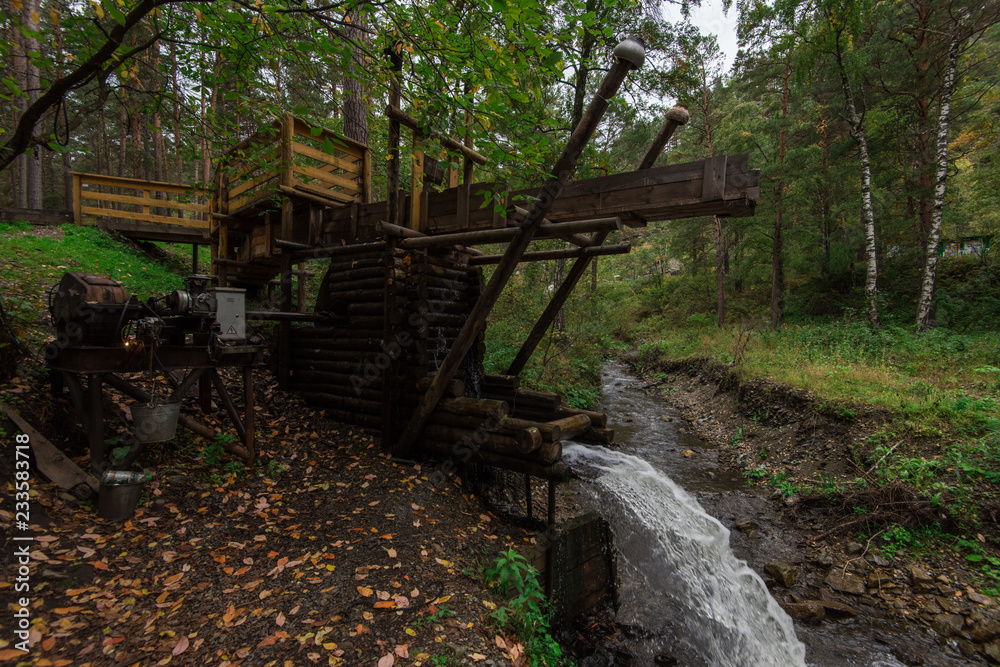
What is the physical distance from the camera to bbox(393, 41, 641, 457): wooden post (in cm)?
410

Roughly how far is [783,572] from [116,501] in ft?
26.4

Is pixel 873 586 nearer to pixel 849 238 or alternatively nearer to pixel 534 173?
pixel 534 173

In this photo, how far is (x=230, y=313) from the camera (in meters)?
5.32

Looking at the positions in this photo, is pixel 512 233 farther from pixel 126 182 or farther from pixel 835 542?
pixel 126 182

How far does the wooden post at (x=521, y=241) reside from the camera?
4100 mm

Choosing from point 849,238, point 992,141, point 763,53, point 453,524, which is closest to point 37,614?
point 453,524

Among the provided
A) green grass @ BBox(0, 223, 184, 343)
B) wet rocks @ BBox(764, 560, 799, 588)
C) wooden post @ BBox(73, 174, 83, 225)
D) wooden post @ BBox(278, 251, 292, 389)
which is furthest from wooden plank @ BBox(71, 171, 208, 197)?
wet rocks @ BBox(764, 560, 799, 588)

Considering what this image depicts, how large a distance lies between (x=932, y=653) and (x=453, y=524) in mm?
5575

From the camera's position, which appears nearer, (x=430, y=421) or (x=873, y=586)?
(x=873, y=586)

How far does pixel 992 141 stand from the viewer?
15406 millimetres

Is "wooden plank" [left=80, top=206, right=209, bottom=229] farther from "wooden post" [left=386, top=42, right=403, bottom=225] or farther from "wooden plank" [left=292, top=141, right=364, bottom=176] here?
"wooden post" [left=386, top=42, right=403, bottom=225]

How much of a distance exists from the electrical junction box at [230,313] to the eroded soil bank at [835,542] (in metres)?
7.83

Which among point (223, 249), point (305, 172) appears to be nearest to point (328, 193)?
point (305, 172)

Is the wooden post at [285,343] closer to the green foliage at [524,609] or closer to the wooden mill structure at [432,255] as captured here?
the wooden mill structure at [432,255]
